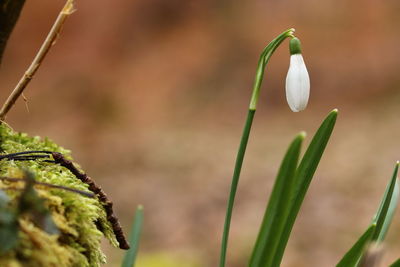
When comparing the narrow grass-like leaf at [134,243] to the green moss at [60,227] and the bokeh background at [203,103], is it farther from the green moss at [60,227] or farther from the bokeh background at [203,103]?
the bokeh background at [203,103]

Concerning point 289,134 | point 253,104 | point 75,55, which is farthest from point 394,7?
point 253,104

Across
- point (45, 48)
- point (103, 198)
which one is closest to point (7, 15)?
point (45, 48)

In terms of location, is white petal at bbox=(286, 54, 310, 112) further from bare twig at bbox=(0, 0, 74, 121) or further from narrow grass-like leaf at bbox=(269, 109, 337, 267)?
bare twig at bbox=(0, 0, 74, 121)

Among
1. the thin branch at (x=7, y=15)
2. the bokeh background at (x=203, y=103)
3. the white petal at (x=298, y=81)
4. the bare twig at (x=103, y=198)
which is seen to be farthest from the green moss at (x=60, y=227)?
the bokeh background at (x=203, y=103)

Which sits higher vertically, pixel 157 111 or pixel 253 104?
pixel 157 111

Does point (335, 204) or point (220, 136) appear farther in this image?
point (220, 136)

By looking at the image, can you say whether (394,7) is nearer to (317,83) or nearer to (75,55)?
(317,83)

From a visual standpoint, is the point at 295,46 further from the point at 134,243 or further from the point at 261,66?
the point at 134,243
